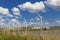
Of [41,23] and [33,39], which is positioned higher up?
[41,23]

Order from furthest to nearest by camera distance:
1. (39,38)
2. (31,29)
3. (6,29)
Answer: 1. (6,29)
2. (31,29)
3. (39,38)

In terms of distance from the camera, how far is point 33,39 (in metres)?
12.8

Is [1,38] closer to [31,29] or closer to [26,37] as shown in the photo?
[26,37]

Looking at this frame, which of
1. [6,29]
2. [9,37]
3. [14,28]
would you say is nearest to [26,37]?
[9,37]

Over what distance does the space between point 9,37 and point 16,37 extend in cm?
44

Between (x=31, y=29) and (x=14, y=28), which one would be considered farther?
(x=14, y=28)

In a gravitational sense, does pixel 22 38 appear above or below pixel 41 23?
below

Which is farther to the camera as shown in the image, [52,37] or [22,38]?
[22,38]

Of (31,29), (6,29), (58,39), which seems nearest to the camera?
(58,39)

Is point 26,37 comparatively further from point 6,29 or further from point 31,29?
point 6,29

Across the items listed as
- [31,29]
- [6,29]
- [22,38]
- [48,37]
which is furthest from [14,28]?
[48,37]

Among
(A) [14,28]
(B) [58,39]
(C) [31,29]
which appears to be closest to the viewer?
(B) [58,39]

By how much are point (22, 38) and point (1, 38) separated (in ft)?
4.24

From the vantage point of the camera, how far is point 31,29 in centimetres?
1467
